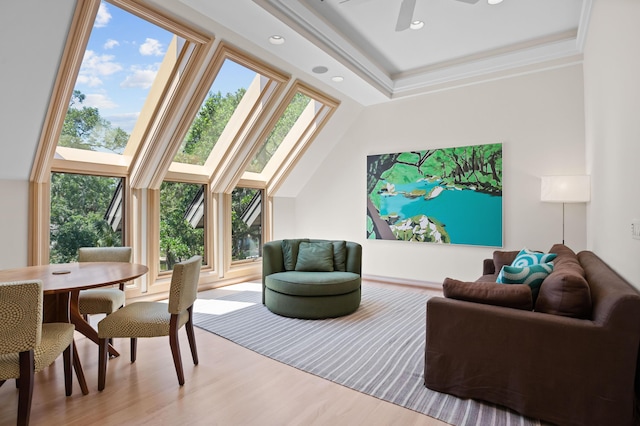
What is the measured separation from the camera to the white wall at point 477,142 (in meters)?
4.28

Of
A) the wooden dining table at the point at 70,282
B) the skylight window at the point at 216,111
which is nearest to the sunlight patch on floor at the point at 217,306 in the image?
Result: the wooden dining table at the point at 70,282

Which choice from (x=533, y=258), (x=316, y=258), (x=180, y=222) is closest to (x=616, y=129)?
(x=533, y=258)

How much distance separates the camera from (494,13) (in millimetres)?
3559

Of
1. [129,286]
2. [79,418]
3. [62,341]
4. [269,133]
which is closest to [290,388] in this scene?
[79,418]

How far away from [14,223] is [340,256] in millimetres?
3331

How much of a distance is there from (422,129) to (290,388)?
4.19 metres

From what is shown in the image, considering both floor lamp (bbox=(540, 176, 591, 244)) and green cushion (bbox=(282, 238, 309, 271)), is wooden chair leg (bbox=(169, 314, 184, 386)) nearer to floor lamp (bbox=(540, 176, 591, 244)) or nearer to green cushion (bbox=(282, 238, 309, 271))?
green cushion (bbox=(282, 238, 309, 271))

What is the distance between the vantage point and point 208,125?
4500mm

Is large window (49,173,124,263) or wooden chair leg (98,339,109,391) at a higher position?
large window (49,173,124,263)

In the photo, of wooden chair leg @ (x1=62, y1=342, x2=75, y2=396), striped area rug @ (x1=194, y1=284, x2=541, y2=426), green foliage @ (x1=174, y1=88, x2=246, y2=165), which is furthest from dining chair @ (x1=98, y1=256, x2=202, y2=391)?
green foliage @ (x1=174, y1=88, x2=246, y2=165)

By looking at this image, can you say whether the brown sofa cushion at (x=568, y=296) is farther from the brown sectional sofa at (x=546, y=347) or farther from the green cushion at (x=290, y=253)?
the green cushion at (x=290, y=253)

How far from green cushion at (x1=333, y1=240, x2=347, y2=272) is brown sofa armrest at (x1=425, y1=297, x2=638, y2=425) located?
2.09 m

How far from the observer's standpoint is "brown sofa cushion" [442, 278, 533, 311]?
6.88 feet

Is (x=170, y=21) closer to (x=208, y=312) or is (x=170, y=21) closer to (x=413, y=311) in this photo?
(x=208, y=312)
